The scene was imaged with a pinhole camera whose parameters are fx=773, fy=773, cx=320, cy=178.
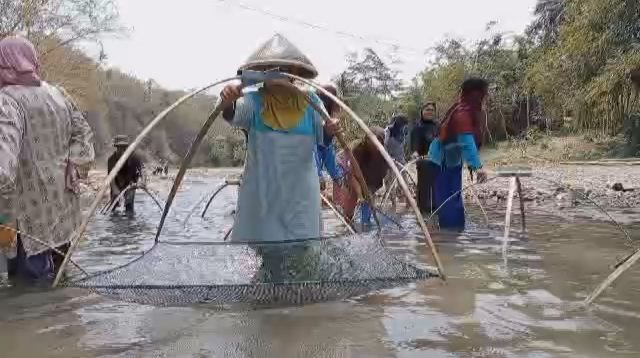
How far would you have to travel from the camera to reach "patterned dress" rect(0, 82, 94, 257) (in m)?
4.75

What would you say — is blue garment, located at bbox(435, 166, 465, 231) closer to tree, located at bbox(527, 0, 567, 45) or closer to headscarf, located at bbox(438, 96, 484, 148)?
headscarf, located at bbox(438, 96, 484, 148)

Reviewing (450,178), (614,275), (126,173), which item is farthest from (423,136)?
(614,275)

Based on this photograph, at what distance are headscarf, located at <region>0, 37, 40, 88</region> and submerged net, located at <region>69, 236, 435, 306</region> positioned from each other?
1.38 meters

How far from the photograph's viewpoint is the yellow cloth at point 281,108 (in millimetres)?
4527

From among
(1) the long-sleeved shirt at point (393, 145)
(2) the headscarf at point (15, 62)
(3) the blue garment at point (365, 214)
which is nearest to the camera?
(2) the headscarf at point (15, 62)

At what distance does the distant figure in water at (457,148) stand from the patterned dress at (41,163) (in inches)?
143

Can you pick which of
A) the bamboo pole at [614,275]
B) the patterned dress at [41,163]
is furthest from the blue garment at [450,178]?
the patterned dress at [41,163]

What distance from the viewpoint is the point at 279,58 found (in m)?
4.52

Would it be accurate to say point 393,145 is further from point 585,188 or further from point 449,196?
point 585,188

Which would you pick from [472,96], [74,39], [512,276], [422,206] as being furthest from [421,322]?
[74,39]

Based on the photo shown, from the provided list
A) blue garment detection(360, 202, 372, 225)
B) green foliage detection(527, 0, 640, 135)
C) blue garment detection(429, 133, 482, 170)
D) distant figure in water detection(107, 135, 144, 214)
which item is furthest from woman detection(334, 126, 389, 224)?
green foliage detection(527, 0, 640, 135)

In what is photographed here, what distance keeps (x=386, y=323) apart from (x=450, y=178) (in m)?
4.05

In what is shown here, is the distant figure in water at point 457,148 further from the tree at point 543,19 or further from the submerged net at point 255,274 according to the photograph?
the tree at point 543,19

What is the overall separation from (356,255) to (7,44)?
249cm
